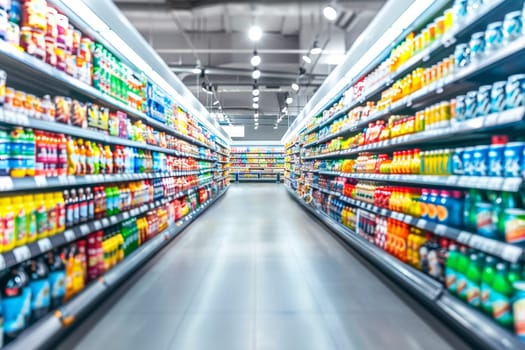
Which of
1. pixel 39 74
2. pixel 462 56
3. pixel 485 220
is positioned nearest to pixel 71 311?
pixel 39 74

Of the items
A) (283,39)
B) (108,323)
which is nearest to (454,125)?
(108,323)

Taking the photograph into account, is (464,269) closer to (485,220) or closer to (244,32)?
(485,220)

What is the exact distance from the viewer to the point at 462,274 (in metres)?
2.06

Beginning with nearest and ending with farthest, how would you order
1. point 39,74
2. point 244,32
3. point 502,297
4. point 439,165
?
1. point 502,297
2. point 39,74
3. point 439,165
4. point 244,32

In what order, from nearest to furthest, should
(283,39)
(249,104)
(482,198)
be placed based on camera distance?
(482,198), (283,39), (249,104)

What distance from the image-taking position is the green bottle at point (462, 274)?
6.63 feet

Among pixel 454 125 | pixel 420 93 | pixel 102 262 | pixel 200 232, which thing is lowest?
pixel 200 232

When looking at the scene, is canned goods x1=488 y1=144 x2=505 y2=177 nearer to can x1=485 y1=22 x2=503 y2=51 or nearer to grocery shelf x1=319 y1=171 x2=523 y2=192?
grocery shelf x1=319 y1=171 x2=523 y2=192

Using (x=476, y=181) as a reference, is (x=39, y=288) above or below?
below

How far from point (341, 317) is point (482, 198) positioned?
3.99ft

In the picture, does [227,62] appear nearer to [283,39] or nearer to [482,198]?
[283,39]

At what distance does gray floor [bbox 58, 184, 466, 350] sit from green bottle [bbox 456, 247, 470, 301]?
0.90 ft

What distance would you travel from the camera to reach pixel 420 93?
258 cm

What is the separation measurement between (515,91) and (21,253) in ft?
8.87
